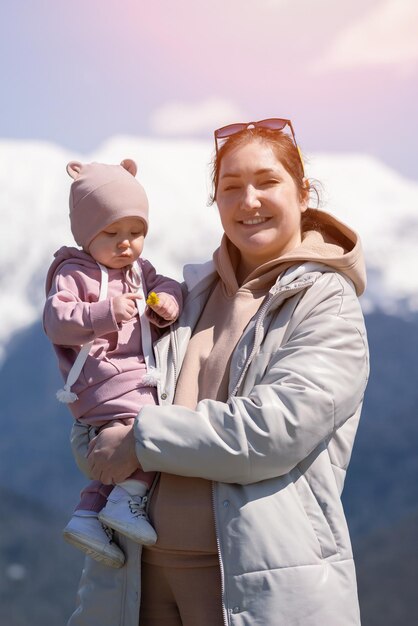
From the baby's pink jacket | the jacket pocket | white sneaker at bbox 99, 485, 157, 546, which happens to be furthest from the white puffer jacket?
the baby's pink jacket

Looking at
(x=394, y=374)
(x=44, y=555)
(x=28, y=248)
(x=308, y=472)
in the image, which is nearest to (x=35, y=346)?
(x=28, y=248)

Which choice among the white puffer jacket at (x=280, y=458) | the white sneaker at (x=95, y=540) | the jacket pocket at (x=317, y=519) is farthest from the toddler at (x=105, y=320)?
the jacket pocket at (x=317, y=519)

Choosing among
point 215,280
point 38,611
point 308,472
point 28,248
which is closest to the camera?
point 308,472

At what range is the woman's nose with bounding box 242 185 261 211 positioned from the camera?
2184 mm

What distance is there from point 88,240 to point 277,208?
46 cm

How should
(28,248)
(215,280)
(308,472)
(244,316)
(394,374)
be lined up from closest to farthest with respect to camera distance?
(308,472)
(244,316)
(215,280)
(394,374)
(28,248)

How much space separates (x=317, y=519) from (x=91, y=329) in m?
0.66

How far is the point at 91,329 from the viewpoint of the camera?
2119mm

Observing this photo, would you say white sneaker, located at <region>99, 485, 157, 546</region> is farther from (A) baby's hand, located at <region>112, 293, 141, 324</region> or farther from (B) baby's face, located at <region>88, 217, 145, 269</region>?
(B) baby's face, located at <region>88, 217, 145, 269</region>

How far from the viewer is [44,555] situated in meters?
5.67

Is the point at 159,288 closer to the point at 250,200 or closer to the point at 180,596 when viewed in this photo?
the point at 250,200

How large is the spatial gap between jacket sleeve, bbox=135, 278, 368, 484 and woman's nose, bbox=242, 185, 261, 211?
341 millimetres

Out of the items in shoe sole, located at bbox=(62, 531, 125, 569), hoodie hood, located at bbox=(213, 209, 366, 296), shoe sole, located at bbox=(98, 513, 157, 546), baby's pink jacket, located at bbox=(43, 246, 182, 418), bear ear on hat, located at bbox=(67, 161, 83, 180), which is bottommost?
shoe sole, located at bbox=(62, 531, 125, 569)

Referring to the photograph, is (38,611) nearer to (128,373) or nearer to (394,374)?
(394,374)
